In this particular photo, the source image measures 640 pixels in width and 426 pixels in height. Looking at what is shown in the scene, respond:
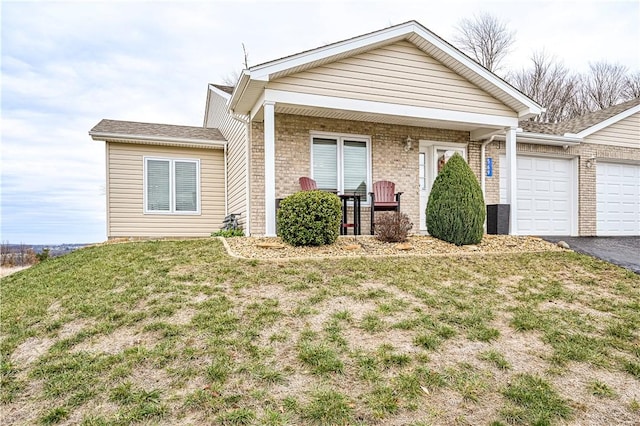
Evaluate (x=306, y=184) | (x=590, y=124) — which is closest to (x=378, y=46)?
(x=306, y=184)

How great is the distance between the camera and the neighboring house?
8.79 meters

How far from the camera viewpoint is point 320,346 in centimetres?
388

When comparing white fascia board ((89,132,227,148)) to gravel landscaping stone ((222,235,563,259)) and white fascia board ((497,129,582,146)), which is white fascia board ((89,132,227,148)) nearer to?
gravel landscaping stone ((222,235,563,259))

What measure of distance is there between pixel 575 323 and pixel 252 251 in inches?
180

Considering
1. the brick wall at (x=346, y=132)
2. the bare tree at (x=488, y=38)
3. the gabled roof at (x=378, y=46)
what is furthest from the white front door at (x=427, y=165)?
the bare tree at (x=488, y=38)

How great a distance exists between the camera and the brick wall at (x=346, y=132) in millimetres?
9234

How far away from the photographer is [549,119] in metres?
24.6

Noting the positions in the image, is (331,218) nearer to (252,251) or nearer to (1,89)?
(252,251)

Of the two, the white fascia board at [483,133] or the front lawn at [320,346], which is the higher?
the white fascia board at [483,133]

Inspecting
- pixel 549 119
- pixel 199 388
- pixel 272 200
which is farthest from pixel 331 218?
pixel 549 119

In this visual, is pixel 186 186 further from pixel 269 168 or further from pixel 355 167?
pixel 355 167

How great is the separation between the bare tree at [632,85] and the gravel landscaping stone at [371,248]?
21.7 m

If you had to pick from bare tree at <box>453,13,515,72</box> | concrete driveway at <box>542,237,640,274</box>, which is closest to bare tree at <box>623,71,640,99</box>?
bare tree at <box>453,13,515,72</box>

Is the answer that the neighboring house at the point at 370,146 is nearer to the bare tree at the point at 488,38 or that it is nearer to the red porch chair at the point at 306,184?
the red porch chair at the point at 306,184
